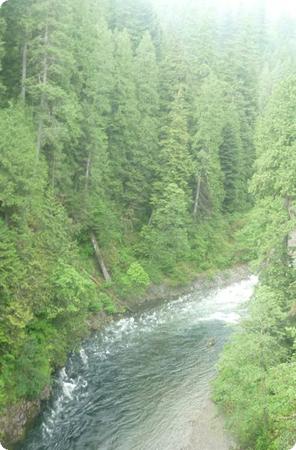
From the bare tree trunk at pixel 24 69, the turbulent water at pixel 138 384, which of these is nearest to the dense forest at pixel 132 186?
the bare tree trunk at pixel 24 69

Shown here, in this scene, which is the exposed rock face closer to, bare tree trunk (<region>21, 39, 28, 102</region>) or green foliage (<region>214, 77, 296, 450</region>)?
green foliage (<region>214, 77, 296, 450</region>)

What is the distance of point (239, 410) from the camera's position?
19.2m

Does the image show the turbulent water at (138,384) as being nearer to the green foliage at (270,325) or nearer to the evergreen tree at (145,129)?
the green foliage at (270,325)

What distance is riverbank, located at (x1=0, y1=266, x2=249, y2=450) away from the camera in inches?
766

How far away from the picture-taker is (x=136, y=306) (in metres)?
35.0

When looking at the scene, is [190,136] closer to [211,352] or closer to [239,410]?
[211,352]

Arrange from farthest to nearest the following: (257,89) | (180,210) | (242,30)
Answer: (242,30) → (257,89) → (180,210)

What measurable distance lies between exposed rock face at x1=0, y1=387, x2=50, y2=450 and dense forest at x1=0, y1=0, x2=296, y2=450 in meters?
0.47

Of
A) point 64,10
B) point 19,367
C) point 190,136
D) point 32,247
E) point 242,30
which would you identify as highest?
point 242,30

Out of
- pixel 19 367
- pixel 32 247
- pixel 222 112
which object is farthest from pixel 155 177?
pixel 19 367

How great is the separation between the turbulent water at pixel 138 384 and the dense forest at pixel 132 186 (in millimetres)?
1508

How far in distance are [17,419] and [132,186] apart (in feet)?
78.8

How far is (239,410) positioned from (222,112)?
37.3 m

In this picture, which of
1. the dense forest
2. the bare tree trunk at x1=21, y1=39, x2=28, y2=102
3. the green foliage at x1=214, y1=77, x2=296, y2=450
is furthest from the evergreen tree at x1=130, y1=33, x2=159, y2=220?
the green foliage at x1=214, y1=77, x2=296, y2=450
